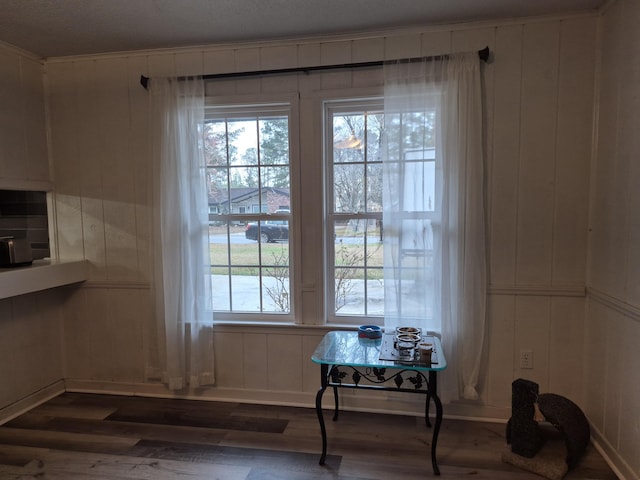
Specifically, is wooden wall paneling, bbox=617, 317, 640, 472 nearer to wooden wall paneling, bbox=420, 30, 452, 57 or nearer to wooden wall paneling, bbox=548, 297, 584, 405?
wooden wall paneling, bbox=548, 297, 584, 405

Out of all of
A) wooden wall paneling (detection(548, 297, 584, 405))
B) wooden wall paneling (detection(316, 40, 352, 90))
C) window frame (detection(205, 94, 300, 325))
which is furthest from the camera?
window frame (detection(205, 94, 300, 325))

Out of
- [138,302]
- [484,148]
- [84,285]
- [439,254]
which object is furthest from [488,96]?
[84,285]

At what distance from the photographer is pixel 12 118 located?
262 centimetres

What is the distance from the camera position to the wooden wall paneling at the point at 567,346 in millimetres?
2344

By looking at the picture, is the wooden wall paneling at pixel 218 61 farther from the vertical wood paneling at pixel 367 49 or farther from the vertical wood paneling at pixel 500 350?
the vertical wood paneling at pixel 500 350

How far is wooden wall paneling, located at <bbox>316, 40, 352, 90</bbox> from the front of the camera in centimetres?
247

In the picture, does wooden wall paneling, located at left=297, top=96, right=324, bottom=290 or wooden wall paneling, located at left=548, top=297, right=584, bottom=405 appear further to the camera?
wooden wall paneling, located at left=297, top=96, right=324, bottom=290

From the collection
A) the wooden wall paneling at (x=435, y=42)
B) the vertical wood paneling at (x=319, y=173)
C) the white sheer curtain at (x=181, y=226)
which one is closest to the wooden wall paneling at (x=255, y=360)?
the vertical wood paneling at (x=319, y=173)

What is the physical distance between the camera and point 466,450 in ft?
7.09

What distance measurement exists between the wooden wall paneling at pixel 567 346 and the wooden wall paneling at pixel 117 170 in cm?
Result: 292

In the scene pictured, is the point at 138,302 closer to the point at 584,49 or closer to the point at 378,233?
the point at 378,233

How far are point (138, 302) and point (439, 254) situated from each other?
86.8 inches

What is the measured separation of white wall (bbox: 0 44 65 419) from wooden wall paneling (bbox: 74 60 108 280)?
0.27 metres

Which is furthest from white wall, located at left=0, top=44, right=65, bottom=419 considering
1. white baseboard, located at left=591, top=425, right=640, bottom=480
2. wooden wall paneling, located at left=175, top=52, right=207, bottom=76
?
white baseboard, located at left=591, top=425, right=640, bottom=480
